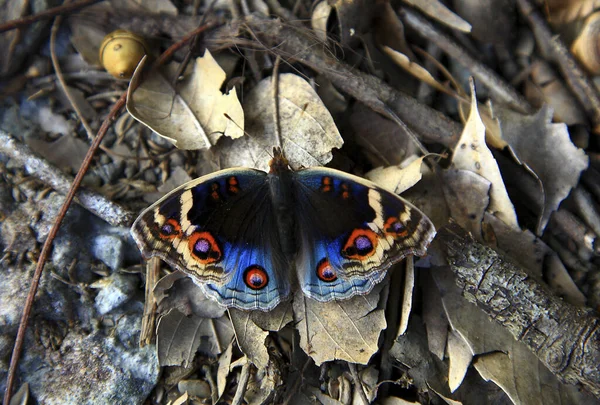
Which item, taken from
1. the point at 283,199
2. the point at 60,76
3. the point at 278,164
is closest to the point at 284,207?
the point at 283,199

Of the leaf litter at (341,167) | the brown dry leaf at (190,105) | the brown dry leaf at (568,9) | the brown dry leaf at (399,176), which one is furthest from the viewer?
the brown dry leaf at (568,9)

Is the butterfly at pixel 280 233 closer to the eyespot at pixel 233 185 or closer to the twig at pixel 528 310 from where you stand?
the eyespot at pixel 233 185

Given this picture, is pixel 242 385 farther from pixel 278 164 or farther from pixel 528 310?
pixel 528 310

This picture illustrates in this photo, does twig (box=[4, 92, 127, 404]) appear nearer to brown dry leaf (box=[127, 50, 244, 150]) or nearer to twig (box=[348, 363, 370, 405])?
brown dry leaf (box=[127, 50, 244, 150])

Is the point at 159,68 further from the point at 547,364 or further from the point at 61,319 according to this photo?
the point at 547,364

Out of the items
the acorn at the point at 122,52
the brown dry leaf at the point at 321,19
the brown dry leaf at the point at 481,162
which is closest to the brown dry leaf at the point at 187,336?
the acorn at the point at 122,52

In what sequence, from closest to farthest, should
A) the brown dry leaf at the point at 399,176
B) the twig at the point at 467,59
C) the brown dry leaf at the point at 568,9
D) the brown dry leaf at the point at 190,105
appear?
the brown dry leaf at the point at 399,176
the brown dry leaf at the point at 190,105
the brown dry leaf at the point at 568,9
the twig at the point at 467,59
